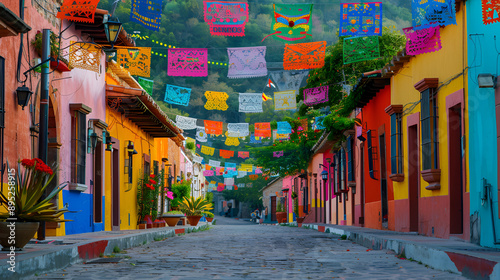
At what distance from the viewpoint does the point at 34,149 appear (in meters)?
12.0

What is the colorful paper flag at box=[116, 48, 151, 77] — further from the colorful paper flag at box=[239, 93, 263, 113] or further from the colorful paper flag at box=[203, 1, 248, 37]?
the colorful paper flag at box=[239, 93, 263, 113]

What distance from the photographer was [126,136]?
21062 mm

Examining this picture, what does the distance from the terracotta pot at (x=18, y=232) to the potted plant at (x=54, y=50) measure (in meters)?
4.84

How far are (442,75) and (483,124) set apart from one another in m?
2.75

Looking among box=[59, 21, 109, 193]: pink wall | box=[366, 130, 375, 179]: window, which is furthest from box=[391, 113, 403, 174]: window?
box=[59, 21, 109, 193]: pink wall

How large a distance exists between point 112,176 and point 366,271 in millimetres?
12563

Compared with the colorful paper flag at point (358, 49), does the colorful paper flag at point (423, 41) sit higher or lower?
lower

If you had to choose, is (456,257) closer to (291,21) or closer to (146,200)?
(291,21)

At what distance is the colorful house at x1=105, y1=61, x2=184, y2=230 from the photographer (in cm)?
1823

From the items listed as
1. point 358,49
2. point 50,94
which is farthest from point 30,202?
point 358,49

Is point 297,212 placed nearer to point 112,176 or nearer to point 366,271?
point 112,176

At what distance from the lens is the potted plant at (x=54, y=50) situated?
12086 millimetres

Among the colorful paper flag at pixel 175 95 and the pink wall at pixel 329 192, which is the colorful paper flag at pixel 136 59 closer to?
the colorful paper flag at pixel 175 95

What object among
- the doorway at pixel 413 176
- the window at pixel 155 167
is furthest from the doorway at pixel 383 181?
the window at pixel 155 167
